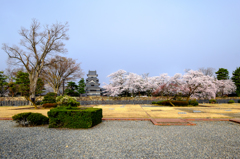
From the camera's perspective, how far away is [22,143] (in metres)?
4.67

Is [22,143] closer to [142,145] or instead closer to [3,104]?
[142,145]

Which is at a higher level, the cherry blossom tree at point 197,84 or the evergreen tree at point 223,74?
the evergreen tree at point 223,74

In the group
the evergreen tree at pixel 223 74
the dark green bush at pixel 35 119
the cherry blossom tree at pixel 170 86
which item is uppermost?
the evergreen tree at pixel 223 74

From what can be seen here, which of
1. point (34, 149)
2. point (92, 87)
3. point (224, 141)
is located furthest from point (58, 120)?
point (92, 87)

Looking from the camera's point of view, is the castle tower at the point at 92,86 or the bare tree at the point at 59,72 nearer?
the bare tree at the point at 59,72

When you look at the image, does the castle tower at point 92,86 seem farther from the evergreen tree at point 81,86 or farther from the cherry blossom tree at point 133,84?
the cherry blossom tree at point 133,84

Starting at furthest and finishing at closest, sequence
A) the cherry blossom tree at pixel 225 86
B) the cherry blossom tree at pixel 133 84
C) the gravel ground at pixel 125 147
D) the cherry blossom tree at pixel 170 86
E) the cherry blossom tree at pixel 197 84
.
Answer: the cherry blossom tree at pixel 225 86 < the cherry blossom tree at pixel 133 84 < the cherry blossom tree at pixel 170 86 < the cherry blossom tree at pixel 197 84 < the gravel ground at pixel 125 147

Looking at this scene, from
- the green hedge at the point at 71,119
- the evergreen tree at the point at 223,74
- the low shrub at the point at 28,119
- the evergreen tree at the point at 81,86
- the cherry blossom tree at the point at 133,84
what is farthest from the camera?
the evergreen tree at the point at 223,74

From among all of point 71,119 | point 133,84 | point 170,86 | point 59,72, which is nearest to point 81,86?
point 59,72

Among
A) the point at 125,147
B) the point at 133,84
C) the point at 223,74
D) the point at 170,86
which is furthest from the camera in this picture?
the point at 223,74

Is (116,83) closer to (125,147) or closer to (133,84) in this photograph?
(133,84)

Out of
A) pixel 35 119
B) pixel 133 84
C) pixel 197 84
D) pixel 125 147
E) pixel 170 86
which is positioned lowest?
pixel 125 147

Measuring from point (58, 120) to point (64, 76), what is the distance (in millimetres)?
32746

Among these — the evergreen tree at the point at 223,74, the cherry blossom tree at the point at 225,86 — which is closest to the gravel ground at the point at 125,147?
the cherry blossom tree at the point at 225,86
